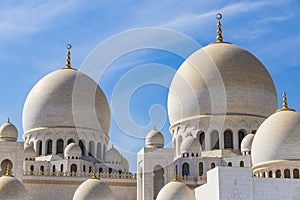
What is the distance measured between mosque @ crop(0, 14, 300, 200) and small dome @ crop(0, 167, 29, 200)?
631mm

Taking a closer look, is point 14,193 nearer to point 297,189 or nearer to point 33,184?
point 33,184

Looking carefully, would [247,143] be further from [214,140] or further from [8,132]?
[8,132]

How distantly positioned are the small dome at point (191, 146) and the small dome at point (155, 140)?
1.00 meters

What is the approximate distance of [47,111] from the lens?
28.4 meters

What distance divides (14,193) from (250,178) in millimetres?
8241

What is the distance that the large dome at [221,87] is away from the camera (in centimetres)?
2755

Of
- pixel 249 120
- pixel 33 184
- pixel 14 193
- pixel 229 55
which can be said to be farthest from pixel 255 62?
pixel 14 193

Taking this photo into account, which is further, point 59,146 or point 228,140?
point 59,146

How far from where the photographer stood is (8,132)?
25.2 metres

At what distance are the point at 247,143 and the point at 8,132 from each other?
10.5 meters

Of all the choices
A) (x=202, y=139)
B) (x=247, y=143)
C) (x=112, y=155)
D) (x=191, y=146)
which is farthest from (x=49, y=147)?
(x=247, y=143)

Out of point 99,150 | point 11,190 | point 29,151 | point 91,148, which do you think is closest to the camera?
point 11,190

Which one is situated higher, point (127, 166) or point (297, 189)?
point (127, 166)

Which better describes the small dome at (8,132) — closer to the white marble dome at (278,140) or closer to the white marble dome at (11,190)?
the white marble dome at (11,190)
